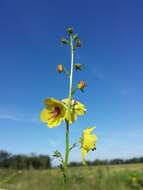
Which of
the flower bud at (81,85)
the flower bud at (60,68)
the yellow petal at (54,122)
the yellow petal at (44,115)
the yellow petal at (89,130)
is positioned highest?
the flower bud at (60,68)

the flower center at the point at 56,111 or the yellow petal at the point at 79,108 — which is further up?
the yellow petal at the point at 79,108

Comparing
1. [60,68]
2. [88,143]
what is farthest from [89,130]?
[60,68]

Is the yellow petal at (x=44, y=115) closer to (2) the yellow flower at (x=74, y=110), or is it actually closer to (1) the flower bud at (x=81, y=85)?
(2) the yellow flower at (x=74, y=110)

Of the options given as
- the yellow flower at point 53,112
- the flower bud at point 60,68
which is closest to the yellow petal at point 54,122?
the yellow flower at point 53,112

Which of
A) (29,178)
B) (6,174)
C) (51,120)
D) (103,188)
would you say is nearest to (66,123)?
(51,120)

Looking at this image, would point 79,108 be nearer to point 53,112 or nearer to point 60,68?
point 53,112

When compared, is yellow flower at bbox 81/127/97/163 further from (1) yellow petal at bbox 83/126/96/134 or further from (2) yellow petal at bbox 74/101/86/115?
(2) yellow petal at bbox 74/101/86/115

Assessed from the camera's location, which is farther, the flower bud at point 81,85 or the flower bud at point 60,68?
the flower bud at point 60,68

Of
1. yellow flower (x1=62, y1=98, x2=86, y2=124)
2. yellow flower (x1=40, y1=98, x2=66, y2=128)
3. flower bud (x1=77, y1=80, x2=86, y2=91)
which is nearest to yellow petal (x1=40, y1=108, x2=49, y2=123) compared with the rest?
yellow flower (x1=40, y1=98, x2=66, y2=128)
